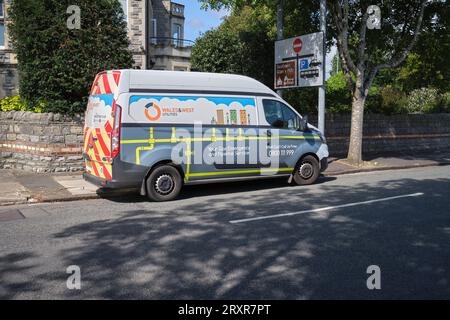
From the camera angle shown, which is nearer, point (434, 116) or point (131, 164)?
point (131, 164)

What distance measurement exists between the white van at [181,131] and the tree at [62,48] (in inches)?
122

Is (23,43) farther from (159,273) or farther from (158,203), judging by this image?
(159,273)

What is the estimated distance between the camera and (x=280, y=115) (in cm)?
1027

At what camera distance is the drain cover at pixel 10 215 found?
751 centimetres

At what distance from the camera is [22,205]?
343 inches

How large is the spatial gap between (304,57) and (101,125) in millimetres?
7495

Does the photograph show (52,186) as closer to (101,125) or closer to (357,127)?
(101,125)

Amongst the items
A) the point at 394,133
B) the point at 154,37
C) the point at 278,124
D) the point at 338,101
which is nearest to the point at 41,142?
the point at 278,124

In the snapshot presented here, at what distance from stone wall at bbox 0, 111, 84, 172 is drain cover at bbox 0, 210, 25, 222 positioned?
3.89 m

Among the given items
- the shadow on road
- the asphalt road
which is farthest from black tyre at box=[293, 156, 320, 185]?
the shadow on road

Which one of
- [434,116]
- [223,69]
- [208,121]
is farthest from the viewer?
[434,116]
